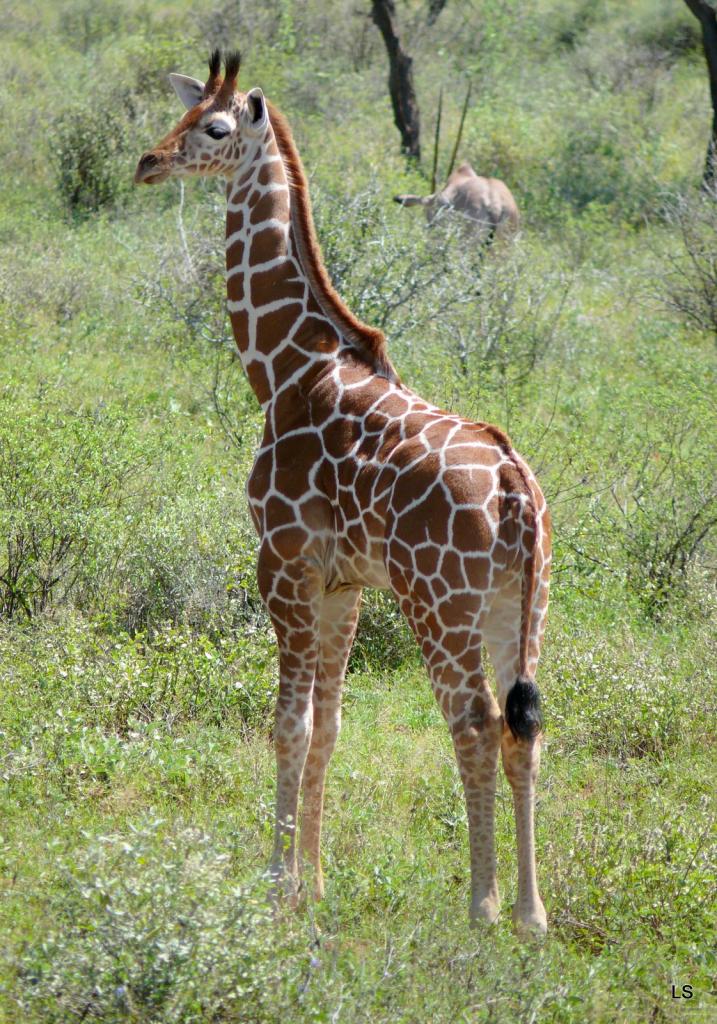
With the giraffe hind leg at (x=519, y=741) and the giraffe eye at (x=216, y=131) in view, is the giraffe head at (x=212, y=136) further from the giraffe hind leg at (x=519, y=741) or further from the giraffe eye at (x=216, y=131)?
the giraffe hind leg at (x=519, y=741)

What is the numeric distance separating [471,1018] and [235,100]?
3.71 meters

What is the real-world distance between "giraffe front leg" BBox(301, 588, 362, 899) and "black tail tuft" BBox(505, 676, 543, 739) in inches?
40.1

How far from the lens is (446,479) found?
4.60m

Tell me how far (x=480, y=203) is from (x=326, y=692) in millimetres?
10519

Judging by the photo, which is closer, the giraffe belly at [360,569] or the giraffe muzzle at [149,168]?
the giraffe belly at [360,569]

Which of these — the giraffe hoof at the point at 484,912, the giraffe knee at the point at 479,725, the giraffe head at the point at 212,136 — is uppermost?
the giraffe head at the point at 212,136

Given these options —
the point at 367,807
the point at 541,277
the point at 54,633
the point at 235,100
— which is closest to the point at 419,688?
the point at 367,807

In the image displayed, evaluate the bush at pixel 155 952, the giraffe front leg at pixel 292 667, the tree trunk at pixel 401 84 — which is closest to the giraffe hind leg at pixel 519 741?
the giraffe front leg at pixel 292 667

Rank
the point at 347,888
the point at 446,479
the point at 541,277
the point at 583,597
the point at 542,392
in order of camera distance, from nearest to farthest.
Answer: the point at 446,479 → the point at 347,888 → the point at 583,597 → the point at 542,392 → the point at 541,277

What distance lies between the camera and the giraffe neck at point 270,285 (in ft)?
17.5

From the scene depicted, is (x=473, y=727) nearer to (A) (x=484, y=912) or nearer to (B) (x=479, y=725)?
(B) (x=479, y=725)

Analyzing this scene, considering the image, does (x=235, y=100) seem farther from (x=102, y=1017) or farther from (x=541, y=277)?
(x=541, y=277)

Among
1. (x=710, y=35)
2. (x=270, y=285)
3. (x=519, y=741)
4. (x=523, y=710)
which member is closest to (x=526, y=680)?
(x=523, y=710)

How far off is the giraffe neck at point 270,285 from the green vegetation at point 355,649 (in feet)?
5.34
